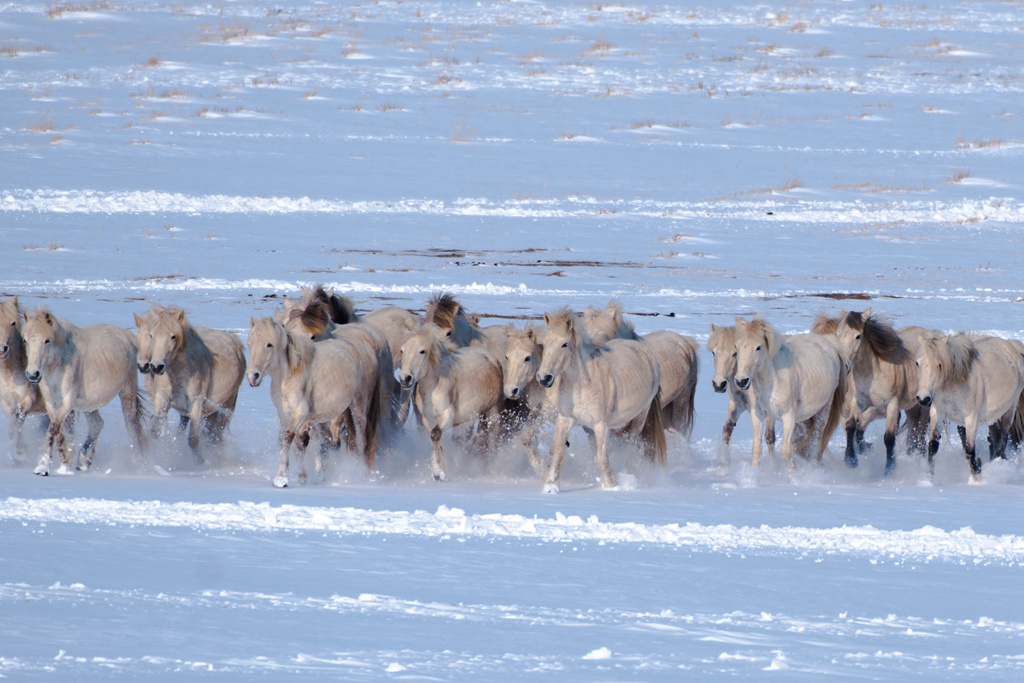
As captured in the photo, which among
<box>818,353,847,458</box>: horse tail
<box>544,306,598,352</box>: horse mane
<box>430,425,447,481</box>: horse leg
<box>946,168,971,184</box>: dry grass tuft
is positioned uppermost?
<box>946,168,971,184</box>: dry grass tuft

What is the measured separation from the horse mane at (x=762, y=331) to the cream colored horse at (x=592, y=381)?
2.22ft

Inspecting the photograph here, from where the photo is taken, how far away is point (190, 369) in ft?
29.9

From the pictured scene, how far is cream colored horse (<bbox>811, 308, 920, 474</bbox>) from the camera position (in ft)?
33.3

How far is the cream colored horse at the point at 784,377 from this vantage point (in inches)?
368

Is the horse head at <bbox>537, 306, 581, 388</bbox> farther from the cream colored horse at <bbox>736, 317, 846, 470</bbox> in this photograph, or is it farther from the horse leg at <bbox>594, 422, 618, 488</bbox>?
the cream colored horse at <bbox>736, 317, 846, 470</bbox>

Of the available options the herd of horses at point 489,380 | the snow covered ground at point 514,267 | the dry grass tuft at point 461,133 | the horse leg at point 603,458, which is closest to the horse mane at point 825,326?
the herd of horses at point 489,380

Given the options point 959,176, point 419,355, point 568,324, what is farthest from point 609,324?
point 959,176

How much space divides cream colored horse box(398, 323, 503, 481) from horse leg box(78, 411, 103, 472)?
2176 mm

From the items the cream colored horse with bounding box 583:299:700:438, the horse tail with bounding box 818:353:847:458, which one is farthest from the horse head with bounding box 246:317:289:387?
the horse tail with bounding box 818:353:847:458

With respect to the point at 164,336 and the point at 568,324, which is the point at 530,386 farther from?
the point at 164,336

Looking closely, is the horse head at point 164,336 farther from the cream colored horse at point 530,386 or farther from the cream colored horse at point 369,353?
the cream colored horse at point 530,386

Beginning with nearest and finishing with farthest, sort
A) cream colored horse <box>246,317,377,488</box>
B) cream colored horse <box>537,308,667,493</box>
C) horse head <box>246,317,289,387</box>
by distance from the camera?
horse head <box>246,317,289,387</box> < cream colored horse <box>246,317,377,488</box> < cream colored horse <box>537,308,667,493</box>

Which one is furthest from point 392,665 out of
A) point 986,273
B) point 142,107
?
point 142,107

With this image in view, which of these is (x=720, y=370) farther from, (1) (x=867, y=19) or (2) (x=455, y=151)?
(1) (x=867, y=19)
